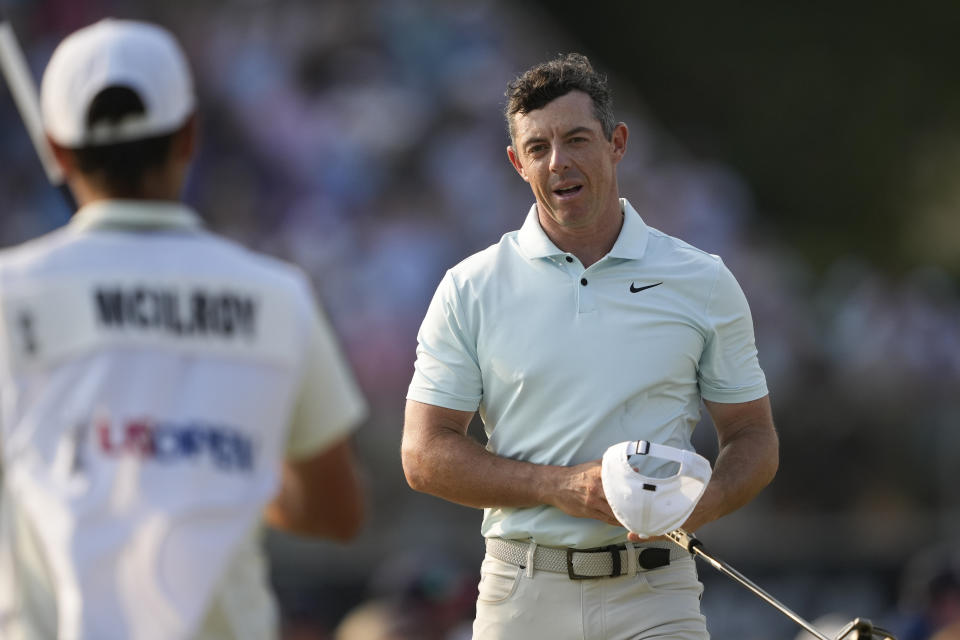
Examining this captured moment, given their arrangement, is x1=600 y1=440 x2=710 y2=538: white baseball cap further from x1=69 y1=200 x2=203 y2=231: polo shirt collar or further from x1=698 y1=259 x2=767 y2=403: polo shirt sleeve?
x1=69 y1=200 x2=203 y2=231: polo shirt collar

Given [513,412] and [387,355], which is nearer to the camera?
[513,412]

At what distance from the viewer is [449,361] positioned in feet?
14.5

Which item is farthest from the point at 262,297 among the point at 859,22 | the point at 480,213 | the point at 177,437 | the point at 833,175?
the point at 859,22

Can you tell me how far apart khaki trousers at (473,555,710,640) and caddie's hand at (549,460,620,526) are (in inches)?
7.9

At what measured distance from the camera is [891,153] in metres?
21.5

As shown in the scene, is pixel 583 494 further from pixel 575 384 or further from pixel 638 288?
pixel 638 288

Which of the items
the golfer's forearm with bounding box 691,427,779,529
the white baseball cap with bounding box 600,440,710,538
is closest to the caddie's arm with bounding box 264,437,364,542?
the white baseball cap with bounding box 600,440,710,538

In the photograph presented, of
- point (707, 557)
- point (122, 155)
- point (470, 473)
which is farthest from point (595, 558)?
point (122, 155)

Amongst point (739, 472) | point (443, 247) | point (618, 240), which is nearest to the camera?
point (739, 472)

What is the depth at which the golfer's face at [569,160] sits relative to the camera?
14.6 ft

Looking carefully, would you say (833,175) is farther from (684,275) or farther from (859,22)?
(684,275)

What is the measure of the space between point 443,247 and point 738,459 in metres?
9.82

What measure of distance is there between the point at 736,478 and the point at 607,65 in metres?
18.4

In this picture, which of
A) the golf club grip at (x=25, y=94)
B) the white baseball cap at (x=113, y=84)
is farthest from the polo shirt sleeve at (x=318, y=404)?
the golf club grip at (x=25, y=94)
